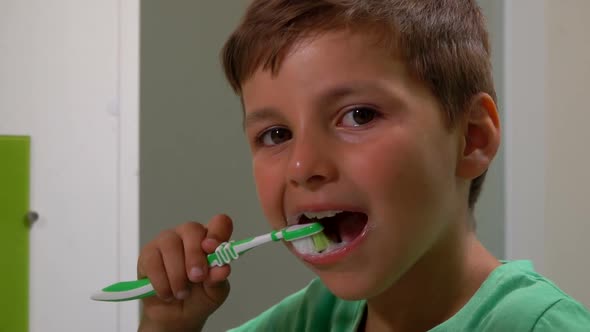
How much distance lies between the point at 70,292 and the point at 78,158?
0.16m

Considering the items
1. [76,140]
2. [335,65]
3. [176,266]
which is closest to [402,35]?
[335,65]

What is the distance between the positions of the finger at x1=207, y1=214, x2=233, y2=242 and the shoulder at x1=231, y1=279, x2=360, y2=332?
127 mm

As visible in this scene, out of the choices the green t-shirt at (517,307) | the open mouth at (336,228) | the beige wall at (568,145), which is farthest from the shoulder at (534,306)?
the beige wall at (568,145)

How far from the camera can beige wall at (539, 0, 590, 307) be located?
2.56 feet

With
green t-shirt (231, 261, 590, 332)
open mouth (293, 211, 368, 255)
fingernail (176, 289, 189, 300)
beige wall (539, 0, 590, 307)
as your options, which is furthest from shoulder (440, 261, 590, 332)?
beige wall (539, 0, 590, 307)

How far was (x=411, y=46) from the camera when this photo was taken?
44 cm

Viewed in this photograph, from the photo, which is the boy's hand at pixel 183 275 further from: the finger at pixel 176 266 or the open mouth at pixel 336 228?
the open mouth at pixel 336 228

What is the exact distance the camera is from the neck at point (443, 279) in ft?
1.63

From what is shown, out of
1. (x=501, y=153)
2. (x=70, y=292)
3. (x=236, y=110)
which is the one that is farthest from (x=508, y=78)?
(x=70, y=292)

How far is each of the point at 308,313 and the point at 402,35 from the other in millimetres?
311

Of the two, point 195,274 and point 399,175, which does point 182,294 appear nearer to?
point 195,274

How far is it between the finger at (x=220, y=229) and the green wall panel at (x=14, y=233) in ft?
0.97

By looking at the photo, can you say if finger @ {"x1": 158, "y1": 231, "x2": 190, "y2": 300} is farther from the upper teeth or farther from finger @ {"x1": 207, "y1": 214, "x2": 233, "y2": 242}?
the upper teeth

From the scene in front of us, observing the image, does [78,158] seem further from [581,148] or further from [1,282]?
[581,148]
